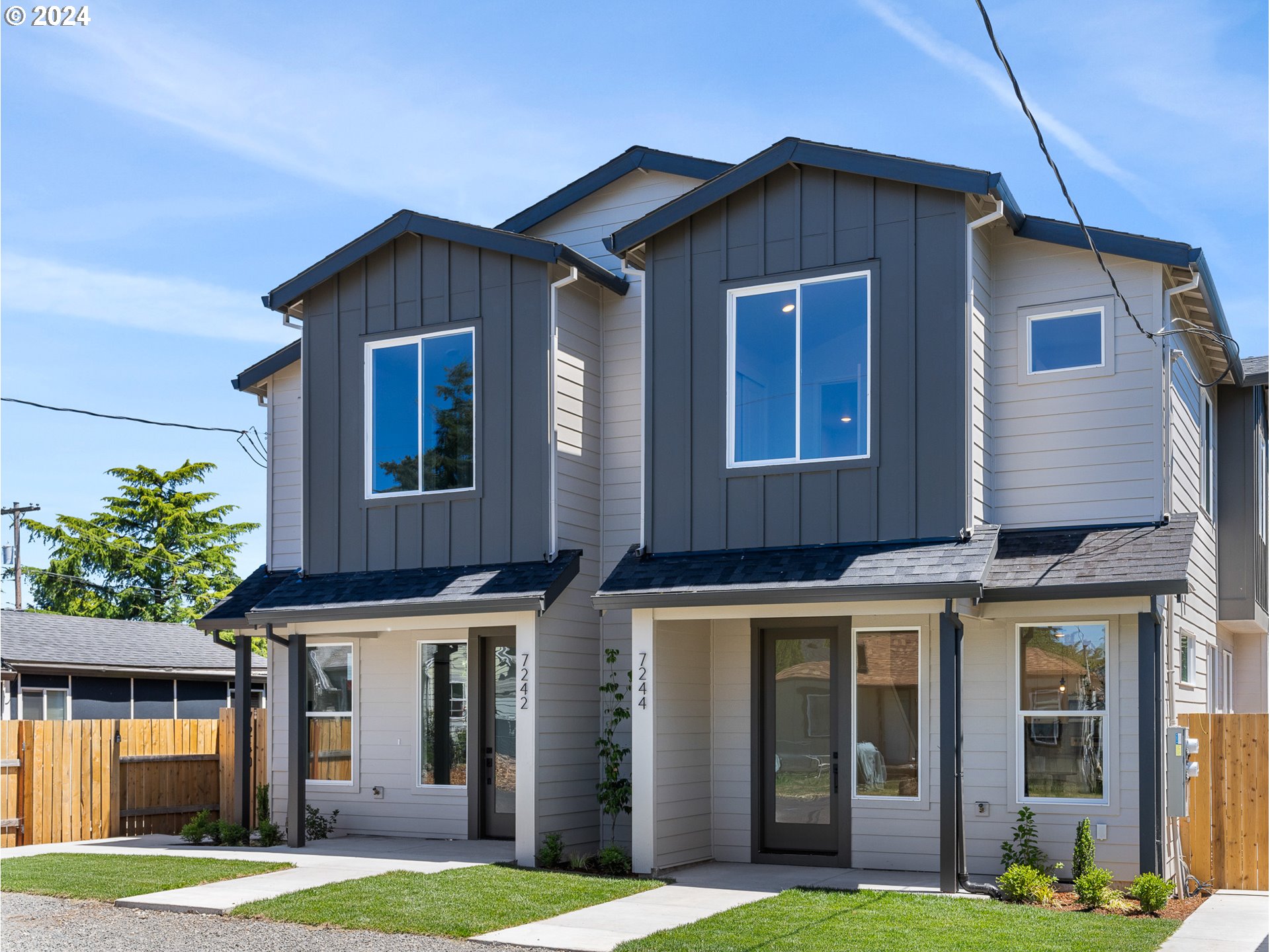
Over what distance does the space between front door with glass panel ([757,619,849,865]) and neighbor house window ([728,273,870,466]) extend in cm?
182

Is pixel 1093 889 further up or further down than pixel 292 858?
further up

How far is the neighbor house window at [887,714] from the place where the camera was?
1199 cm

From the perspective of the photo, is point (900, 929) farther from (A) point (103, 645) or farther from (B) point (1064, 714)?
(A) point (103, 645)

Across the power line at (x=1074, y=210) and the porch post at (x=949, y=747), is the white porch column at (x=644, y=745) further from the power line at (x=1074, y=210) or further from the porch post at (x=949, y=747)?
the power line at (x=1074, y=210)

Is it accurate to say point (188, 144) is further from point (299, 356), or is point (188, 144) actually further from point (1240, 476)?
point (1240, 476)

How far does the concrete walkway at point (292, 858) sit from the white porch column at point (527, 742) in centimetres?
38

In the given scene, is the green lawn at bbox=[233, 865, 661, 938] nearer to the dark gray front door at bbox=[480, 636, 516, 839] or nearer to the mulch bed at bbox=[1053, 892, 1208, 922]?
the dark gray front door at bbox=[480, 636, 516, 839]

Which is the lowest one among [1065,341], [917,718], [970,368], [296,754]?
[296,754]

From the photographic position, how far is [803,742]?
41.1ft

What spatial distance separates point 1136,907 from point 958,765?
5.65 feet

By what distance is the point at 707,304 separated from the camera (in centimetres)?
1255

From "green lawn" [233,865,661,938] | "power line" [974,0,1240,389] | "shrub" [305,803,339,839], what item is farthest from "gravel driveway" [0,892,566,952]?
"power line" [974,0,1240,389]

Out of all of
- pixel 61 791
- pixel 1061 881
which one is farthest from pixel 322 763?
pixel 1061 881

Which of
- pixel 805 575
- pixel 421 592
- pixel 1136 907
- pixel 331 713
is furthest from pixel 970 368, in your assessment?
pixel 331 713
